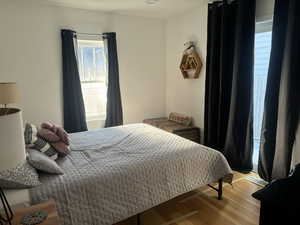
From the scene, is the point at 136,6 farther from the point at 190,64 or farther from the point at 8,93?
the point at 8,93

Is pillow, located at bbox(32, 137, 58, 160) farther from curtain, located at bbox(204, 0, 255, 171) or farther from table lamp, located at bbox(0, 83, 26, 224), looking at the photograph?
curtain, located at bbox(204, 0, 255, 171)

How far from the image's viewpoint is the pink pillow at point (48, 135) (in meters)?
2.02

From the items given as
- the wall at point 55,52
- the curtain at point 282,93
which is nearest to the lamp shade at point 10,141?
the curtain at point 282,93

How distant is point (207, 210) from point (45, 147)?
169 centimetres

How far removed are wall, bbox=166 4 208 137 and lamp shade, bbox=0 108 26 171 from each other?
3.10m

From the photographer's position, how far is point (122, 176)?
1774mm

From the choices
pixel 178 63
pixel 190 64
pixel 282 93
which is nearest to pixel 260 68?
pixel 282 93

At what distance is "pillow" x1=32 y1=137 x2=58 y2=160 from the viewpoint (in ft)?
6.31

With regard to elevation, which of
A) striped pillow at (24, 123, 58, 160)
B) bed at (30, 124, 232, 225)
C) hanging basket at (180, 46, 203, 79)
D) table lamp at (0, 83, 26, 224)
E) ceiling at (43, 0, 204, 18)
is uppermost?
ceiling at (43, 0, 204, 18)

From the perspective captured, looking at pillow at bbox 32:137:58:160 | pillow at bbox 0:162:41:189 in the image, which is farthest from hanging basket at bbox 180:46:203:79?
pillow at bbox 0:162:41:189

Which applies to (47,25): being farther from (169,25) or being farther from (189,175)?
(189,175)

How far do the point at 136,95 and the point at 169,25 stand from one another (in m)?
1.50

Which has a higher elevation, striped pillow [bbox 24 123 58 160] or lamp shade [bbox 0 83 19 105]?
lamp shade [bbox 0 83 19 105]

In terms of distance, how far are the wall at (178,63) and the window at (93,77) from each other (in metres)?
1.32
